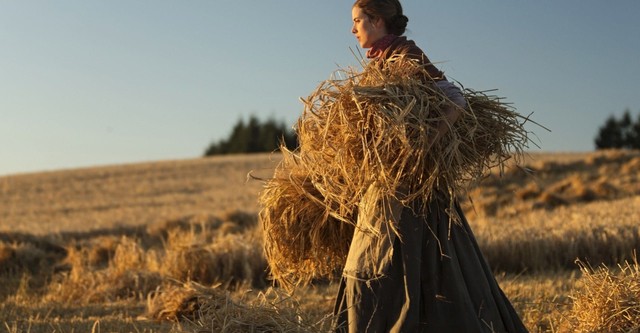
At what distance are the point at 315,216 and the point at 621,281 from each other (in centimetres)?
200

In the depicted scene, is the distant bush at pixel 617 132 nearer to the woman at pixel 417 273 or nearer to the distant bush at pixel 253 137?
the distant bush at pixel 253 137

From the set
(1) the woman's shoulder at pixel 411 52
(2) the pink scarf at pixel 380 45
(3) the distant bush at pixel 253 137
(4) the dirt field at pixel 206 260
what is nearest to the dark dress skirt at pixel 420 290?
(4) the dirt field at pixel 206 260

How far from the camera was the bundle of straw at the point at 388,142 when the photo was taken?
4.20m

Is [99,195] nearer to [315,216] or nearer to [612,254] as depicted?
[612,254]

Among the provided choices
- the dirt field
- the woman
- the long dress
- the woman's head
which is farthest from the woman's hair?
the dirt field

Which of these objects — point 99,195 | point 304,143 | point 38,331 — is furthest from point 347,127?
point 99,195

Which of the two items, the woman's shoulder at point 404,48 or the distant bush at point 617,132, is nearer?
the woman's shoulder at point 404,48

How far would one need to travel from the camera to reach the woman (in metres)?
4.30

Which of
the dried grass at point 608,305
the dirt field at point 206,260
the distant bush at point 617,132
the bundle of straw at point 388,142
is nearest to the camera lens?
the bundle of straw at point 388,142

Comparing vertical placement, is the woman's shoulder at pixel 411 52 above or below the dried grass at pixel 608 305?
above

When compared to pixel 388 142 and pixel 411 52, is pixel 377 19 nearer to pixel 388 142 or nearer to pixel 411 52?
pixel 411 52

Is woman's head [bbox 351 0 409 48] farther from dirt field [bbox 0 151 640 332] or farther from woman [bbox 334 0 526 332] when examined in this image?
dirt field [bbox 0 151 640 332]

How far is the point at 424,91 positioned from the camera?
4.34 meters

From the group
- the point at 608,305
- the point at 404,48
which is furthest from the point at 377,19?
the point at 608,305
